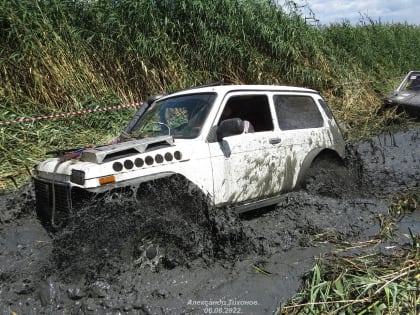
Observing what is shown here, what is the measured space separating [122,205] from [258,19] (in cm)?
875

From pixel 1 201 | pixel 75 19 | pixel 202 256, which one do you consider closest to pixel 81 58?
pixel 75 19

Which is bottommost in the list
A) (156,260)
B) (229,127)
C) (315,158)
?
(156,260)

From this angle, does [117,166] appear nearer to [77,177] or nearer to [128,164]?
[128,164]

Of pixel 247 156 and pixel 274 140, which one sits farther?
pixel 274 140

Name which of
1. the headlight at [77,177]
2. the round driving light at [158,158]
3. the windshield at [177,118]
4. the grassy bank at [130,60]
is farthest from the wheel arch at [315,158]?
the grassy bank at [130,60]

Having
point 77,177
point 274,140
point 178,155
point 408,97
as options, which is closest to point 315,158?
point 274,140

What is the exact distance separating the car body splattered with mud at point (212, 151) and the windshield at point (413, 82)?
22.0ft

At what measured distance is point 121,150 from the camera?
3643 millimetres

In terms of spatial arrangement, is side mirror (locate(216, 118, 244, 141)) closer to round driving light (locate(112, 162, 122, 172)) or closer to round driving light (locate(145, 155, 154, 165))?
round driving light (locate(145, 155, 154, 165))

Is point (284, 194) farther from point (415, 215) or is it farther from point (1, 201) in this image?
point (1, 201)

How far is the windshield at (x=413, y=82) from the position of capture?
11219mm

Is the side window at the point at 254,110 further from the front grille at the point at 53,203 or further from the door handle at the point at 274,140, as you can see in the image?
the front grille at the point at 53,203

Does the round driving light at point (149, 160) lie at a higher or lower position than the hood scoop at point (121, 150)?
lower

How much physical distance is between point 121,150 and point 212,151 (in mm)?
919
